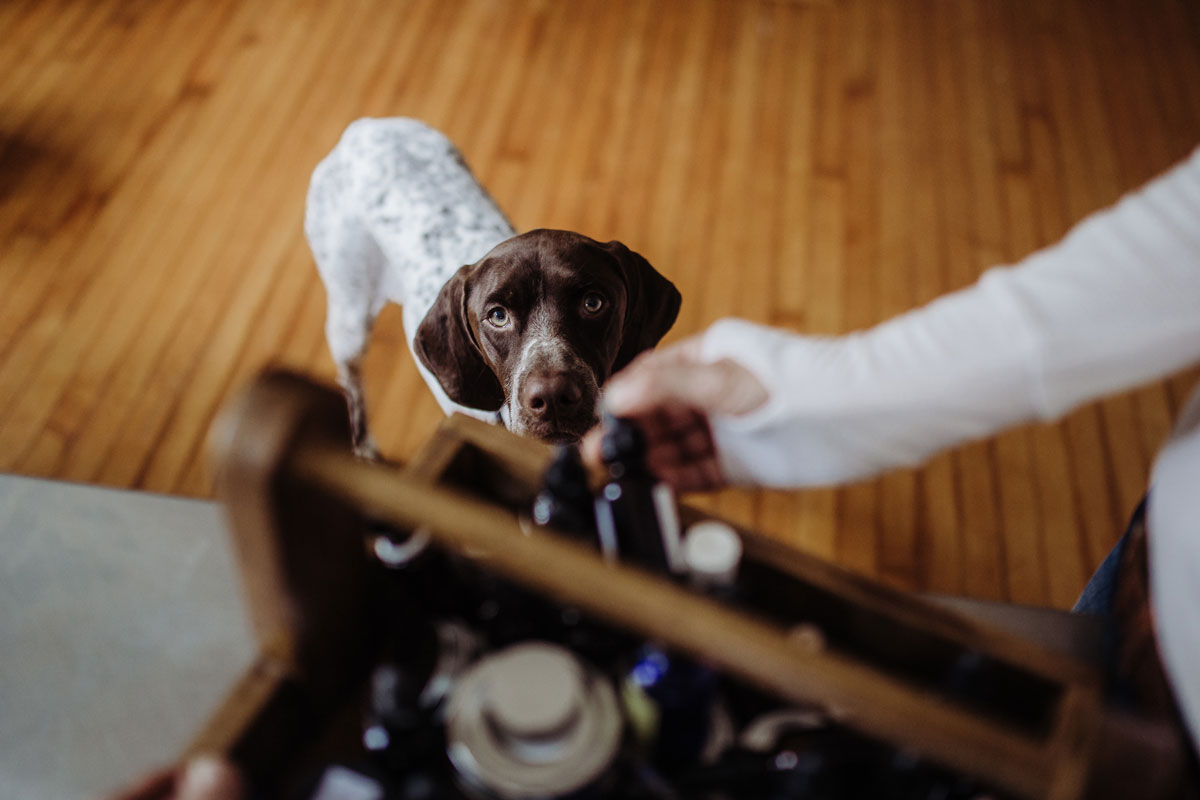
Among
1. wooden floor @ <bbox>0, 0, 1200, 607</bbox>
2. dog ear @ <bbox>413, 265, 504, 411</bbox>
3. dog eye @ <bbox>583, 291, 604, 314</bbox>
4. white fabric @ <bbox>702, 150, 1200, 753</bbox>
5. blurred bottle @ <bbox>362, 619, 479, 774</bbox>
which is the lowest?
wooden floor @ <bbox>0, 0, 1200, 607</bbox>

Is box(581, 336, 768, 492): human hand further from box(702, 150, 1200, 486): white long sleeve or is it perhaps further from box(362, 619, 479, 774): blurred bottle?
box(362, 619, 479, 774): blurred bottle

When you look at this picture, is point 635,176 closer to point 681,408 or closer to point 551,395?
point 551,395

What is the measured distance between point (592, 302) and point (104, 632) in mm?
1041

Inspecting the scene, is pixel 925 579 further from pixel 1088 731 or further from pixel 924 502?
pixel 1088 731

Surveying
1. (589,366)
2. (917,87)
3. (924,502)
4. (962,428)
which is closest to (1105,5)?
(917,87)

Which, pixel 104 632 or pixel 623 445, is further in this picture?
pixel 104 632

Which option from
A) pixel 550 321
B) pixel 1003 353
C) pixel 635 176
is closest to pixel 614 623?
pixel 1003 353

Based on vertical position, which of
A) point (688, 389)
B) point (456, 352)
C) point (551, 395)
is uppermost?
point (688, 389)

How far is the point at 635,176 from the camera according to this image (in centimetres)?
316

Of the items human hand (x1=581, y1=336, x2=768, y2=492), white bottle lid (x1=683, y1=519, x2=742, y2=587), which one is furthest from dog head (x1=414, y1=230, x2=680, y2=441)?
white bottle lid (x1=683, y1=519, x2=742, y2=587)

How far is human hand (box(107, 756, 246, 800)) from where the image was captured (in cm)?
67

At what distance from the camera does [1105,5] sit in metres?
3.92

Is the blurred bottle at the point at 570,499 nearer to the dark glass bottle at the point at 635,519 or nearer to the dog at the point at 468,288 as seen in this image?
the dark glass bottle at the point at 635,519

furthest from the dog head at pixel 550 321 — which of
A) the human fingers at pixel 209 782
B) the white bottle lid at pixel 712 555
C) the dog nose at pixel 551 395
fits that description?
the human fingers at pixel 209 782
